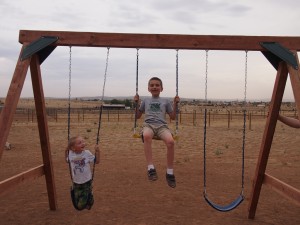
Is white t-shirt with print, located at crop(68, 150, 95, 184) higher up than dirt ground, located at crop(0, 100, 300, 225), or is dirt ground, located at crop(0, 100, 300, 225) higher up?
white t-shirt with print, located at crop(68, 150, 95, 184)

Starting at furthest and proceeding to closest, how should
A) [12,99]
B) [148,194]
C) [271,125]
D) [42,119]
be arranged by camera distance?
[148,194], [42,119], [271,125], [12,99]

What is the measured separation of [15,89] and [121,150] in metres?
10.6

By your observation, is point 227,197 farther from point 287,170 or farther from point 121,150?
point 121,150

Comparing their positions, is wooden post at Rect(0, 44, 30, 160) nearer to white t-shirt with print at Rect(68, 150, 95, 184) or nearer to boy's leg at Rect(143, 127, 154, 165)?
white t-shirt with print at Rect(68, 150, 95, 184)

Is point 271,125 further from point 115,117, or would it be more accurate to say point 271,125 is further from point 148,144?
point 115,117

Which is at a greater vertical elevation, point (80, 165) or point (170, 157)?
point (170, 157)

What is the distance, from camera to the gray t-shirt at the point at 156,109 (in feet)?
18.6

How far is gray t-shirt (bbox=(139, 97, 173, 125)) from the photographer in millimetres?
5656

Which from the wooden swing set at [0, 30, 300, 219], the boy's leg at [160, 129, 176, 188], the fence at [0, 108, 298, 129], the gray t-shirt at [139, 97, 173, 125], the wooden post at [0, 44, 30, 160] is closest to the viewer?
the wooden post at [0, 44, 30, 160]

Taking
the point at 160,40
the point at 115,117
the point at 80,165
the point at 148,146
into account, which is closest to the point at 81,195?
the point at 80,165

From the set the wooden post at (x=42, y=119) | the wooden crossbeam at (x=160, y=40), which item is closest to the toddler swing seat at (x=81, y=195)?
the wooden post at (x=42, y=119)

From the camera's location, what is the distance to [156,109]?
5734 mm

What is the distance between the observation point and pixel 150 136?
5.41m

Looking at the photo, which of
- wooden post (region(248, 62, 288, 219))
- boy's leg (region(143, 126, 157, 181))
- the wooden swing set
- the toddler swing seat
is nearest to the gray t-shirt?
boy's leg (region(143, 126, 157, 181))
